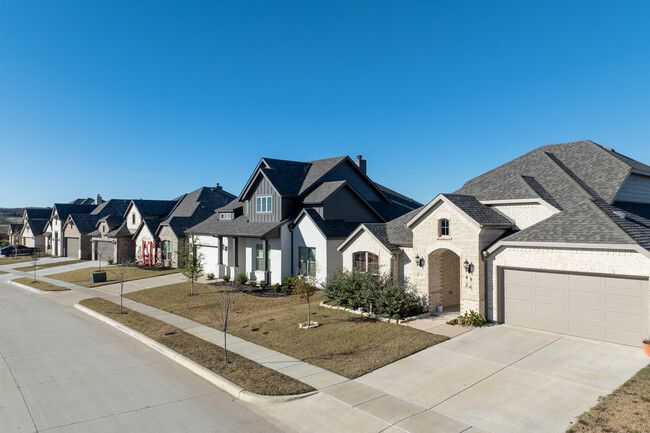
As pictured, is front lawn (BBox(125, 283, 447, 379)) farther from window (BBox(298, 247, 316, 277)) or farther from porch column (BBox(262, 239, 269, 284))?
porch column (BBox(262, 239, 269, 284))

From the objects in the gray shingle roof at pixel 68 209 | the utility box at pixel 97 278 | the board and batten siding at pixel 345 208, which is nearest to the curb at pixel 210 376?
the board and batten siding at pixel 345 208

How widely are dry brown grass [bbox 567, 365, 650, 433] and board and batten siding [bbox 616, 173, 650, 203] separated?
40.6ft

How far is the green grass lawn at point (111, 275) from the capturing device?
32013 millimetres

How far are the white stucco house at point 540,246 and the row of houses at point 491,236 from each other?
42 mm

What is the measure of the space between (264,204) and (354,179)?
765cm

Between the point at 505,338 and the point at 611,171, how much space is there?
10.9 metres

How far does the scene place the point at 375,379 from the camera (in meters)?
10.7

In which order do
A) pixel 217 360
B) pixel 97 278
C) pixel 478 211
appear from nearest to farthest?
1. pixel 217 360
2. pixel 478 211
3. pixel 97 278

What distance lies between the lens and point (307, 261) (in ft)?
85.0

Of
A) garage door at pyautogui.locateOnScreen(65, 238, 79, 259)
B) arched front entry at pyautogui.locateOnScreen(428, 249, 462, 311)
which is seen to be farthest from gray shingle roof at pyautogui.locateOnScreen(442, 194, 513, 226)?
garage door at pyautogui.locateOnScreen(65, 238, 79, 259)

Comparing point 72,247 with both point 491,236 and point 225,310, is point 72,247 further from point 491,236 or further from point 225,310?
point 491,236

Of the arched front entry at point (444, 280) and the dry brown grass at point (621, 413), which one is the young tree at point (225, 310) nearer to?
the arched front entry at point (444, 280)

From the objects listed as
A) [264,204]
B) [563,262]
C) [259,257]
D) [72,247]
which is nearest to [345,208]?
[264,204]

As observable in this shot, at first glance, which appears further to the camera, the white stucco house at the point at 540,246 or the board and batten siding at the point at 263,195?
the board and batten siding at the point at 263,195
